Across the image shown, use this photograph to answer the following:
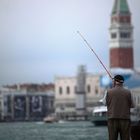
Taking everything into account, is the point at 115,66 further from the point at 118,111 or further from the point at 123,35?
the point at 118,111

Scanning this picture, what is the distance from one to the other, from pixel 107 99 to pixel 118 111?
5.4 inches

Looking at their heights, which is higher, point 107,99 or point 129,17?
point 129,17

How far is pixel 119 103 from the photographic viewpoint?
21.1 ft

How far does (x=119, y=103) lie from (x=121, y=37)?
255ft

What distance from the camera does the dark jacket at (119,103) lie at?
21.1ft

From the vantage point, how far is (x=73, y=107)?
82375 mm

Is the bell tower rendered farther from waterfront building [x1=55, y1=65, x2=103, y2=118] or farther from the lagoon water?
the lagoon water

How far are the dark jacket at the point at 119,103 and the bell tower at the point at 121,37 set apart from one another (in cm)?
7135

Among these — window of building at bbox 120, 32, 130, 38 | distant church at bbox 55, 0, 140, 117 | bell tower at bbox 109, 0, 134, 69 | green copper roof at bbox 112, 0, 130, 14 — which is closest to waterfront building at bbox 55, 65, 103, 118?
distant church at bbox 55, 0, 140, 117

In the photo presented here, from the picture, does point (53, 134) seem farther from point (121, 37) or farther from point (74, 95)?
point (121, 37)

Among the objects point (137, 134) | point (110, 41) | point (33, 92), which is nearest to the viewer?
point (137, 134)

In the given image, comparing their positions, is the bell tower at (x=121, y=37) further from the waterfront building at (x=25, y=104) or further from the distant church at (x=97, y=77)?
the waterfront building at (x=25, y=104)

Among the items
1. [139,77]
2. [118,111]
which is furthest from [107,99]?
[139,77]

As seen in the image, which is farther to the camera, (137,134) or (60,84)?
(60,84)
